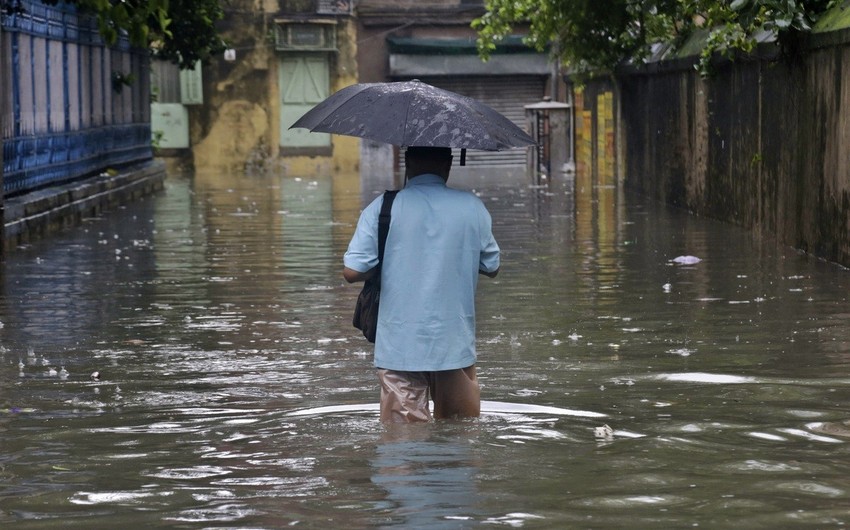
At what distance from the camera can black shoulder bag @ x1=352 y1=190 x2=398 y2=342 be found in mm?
6742

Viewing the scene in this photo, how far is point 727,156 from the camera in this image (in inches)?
819

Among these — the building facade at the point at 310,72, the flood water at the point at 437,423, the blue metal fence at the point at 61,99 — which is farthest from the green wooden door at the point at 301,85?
the flood water at the point at 437,423

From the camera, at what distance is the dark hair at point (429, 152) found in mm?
6875

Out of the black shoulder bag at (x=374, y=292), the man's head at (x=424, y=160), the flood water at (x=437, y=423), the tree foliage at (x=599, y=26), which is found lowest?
the flood water at (x=437, y=423)

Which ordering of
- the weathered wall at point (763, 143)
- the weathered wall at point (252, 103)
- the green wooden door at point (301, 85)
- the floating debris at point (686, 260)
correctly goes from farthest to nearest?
the green wooden door at point (301, 85) → the weathered wall at point (252, 103) → the floating debris at point (686, 260) → the weathered wall at point (763, 143)

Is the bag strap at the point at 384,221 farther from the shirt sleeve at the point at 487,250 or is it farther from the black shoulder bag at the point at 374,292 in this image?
the shirt sleeve at the point at 487,250

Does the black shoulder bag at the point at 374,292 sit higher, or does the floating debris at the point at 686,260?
the black shoulder bag at the point at 374,292

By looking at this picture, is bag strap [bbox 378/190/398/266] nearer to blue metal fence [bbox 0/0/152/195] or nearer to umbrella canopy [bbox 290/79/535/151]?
umbrella canopy [bbox 290/79/535/151]

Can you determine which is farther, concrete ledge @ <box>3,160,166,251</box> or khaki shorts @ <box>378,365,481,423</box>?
concrete ledge @ <box>3,160,166,251</box>

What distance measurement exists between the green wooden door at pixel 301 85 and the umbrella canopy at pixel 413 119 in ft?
121

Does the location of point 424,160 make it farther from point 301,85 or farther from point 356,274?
point 301,85

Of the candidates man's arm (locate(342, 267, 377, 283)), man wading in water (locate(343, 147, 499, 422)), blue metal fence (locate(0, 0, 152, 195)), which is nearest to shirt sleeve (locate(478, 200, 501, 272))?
man wading in water (locate(343, 147, 499, 422))

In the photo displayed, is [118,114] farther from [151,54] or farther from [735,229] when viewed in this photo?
[735,229]

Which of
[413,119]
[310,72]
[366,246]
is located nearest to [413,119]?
[413,119]
